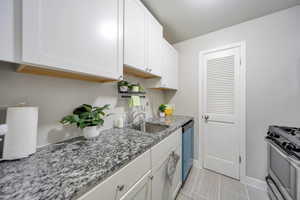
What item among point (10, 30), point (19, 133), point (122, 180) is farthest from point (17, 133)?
point (122, 180)

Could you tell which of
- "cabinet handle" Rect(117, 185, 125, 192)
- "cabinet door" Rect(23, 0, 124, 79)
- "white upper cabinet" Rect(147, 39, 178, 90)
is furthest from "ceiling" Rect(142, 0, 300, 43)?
"cabinet handle" Rect(117, 185, 125, 192)

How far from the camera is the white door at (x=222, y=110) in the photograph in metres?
1.64

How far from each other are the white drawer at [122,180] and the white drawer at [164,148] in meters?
0.09

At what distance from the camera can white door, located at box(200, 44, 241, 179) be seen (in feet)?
5.37

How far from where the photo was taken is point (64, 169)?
0.50 meters

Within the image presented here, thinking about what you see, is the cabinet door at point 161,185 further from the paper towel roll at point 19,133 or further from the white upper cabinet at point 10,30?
the white upper cabinet at point 10,30

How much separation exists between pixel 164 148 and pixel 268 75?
1698mm

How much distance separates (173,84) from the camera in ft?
6.43

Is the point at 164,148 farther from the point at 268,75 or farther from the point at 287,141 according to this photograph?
the point at 268,75

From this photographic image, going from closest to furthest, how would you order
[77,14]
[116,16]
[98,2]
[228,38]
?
[77,14] → [98,2] → [116,16] → [228,38]

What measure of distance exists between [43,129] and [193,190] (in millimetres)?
1805

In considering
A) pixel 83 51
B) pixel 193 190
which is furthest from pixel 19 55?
pixel 193 190

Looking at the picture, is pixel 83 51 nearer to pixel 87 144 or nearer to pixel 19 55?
pixel 19 55

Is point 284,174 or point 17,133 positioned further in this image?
point 284,174
